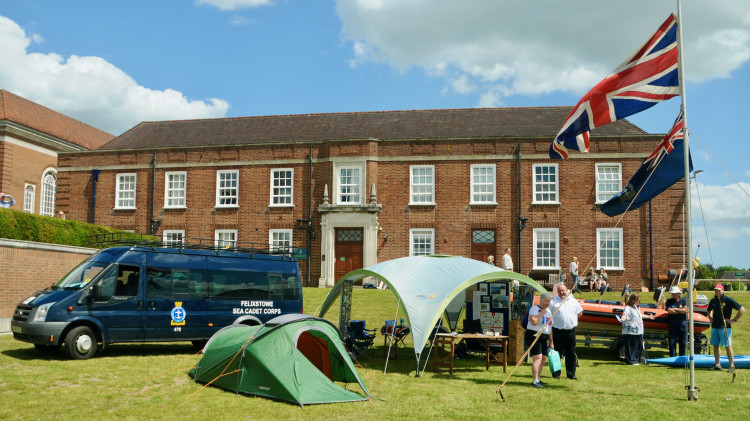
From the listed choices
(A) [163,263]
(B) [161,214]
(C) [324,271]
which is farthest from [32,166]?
(A) [163,263]

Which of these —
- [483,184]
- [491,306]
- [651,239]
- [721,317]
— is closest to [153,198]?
[483,184]

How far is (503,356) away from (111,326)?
28.5 ft

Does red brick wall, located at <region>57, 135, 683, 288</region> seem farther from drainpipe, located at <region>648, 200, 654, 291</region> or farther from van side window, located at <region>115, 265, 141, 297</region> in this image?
van side window, located at <region>115, 265, 141, 297</region>

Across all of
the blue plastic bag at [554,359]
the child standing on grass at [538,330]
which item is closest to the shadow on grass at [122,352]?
the child standing on grass at [538,330]

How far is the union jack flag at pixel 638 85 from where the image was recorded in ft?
35.4

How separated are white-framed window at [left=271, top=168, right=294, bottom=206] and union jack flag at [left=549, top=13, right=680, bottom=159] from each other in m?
21.2

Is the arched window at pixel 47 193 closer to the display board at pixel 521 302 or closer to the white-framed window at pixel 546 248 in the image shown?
the white-framed window at pixel 546 248

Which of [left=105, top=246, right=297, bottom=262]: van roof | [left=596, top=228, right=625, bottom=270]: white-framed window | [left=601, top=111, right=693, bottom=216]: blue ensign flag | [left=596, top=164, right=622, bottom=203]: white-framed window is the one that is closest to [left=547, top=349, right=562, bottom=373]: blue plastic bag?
[left=601, top=111, right=693, bottom=216]: blue ensign flag

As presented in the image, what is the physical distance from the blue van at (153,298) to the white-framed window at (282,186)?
15.5m

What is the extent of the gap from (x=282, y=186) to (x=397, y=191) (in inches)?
233

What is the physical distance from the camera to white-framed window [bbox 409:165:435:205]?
30.5 meters

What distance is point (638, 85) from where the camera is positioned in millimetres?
11086

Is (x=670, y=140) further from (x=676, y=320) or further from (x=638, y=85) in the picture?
(x=676, y=320)

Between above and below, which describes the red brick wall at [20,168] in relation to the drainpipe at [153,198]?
above
